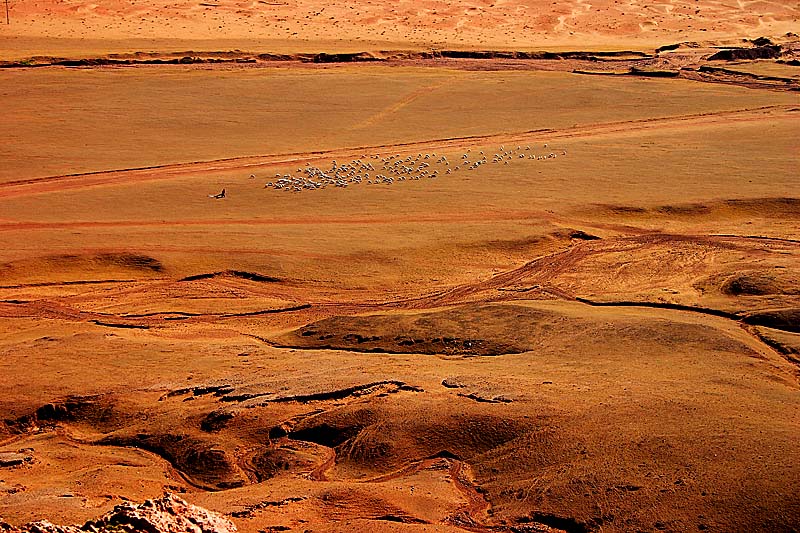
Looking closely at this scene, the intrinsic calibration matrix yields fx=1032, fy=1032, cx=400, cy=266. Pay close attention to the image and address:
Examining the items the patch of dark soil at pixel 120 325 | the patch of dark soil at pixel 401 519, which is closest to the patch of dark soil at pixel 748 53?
the patch of dark soil at pixel 120 325

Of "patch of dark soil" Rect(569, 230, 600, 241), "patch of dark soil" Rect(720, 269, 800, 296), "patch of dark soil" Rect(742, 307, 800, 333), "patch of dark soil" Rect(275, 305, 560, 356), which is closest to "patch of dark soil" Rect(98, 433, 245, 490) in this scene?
"patch of dark soil" Rect(275, 305, 560, 356)

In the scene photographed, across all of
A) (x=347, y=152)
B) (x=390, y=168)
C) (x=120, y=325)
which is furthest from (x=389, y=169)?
(x=120, y=325)

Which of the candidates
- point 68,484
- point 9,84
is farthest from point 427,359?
point 9,84

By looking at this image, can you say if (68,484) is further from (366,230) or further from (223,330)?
(366,230)

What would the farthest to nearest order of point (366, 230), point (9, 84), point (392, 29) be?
point (392, 29), point (9, 84), point (366, 230)

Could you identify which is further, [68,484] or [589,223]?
[589,223]

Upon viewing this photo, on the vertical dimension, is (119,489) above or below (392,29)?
below

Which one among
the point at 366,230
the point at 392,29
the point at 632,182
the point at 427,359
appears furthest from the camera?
the point at 392,29
